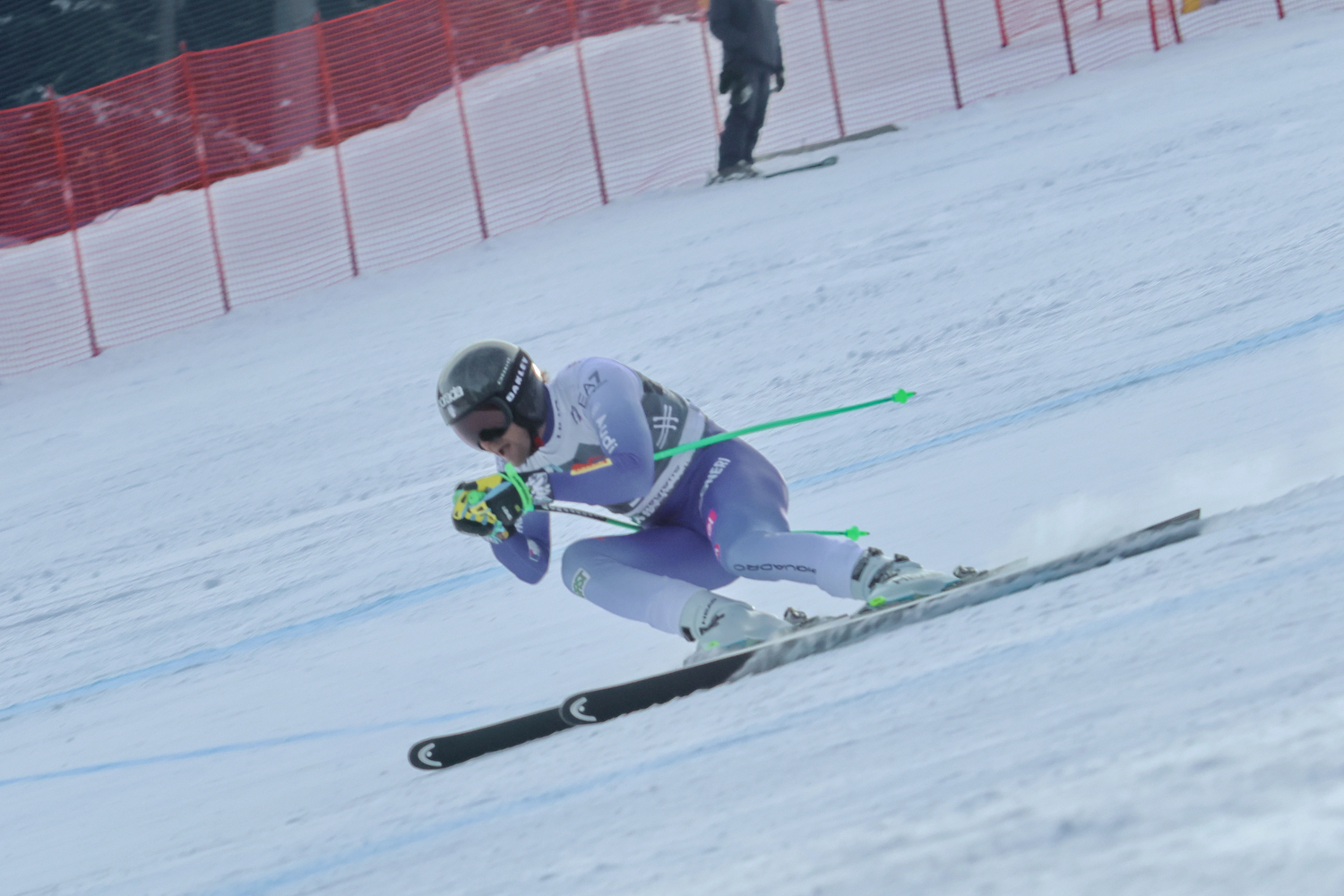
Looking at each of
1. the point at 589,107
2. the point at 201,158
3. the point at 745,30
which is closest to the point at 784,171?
the point at 745,30

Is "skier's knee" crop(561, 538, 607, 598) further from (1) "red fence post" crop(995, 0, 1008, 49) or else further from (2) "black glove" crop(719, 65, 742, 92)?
(1) "red fence post" crop(995, 0, 1008, 49)

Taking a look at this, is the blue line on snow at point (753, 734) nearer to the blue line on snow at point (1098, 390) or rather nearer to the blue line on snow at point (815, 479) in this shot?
the blue line on snow at point (815, 479)

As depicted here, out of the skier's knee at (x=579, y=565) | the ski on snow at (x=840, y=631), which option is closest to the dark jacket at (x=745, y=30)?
the skier's knee at (x=579, y=565)

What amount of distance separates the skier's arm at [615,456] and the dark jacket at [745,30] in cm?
680

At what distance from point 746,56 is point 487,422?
7.07 meters

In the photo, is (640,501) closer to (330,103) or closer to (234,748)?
(234,748)

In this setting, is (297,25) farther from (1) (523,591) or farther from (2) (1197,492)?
(2) (1197,492)

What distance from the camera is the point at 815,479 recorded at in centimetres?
480

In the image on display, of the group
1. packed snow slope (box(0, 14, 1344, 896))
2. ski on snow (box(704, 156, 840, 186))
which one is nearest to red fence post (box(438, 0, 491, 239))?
packed snow slope (box(0, 14, 1344, 896))

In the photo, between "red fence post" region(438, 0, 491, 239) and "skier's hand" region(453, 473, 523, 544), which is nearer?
"skier's hand" region(453, 473, 523, 544)

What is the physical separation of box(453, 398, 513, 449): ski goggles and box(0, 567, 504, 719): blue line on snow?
1.69 m

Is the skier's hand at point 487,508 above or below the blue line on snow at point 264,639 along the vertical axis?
above

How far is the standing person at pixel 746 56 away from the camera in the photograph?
9.33m

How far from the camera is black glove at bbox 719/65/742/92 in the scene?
9484mm
